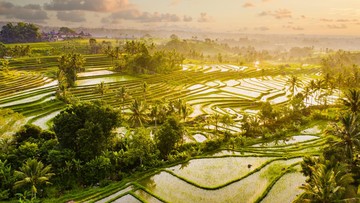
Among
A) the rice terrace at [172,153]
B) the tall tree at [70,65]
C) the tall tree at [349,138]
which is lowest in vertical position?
the rice terrace at [172,153]

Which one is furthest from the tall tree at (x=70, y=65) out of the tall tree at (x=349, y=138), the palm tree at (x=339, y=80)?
the palm tree at (x=339, y=80)

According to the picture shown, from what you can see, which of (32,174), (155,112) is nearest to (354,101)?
(155,112)

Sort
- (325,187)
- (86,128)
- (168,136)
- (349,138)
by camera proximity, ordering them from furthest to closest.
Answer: (168,136)
(86,128)
(349,138)
(325,187)

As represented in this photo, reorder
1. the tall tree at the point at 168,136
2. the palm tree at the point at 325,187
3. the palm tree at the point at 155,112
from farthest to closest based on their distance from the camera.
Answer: the palm tree at the point at 155,112 → the tall tree at the point at 168,136 → the palm tree at the point at 325,187

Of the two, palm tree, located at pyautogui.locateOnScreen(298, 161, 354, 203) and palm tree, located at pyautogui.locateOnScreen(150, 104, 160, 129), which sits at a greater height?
palm tree, located at pyautogui.locateOnScreen(298, 161, 354, 203)

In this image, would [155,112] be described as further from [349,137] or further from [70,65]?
[70,65]

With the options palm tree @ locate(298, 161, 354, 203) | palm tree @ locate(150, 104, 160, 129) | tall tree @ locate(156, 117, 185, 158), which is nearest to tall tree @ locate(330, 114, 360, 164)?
palm tree @ locate(298, 161, 354, 203)

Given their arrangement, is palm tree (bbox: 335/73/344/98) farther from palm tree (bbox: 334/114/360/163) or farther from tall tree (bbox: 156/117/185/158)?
tall tree (bbox: 156/117/185/158)

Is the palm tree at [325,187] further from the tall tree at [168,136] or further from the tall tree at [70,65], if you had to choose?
the tall tree at [70,65]

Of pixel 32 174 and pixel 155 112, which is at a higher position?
pixel 155 112

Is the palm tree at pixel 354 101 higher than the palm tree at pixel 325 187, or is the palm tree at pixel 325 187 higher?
the palm tree at pixel 354 101

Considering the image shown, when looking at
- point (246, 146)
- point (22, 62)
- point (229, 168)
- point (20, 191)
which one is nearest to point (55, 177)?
point (20, 191)
